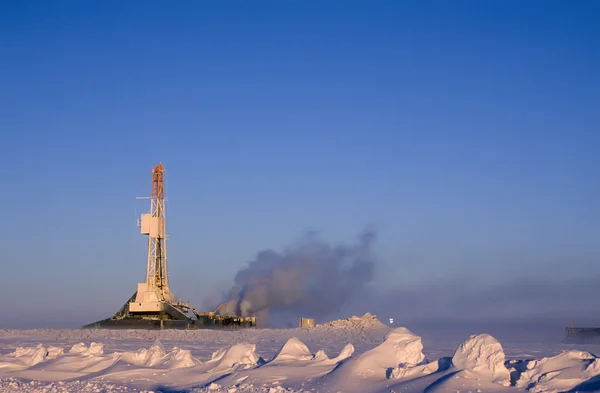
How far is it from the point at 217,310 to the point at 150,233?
5.28 metres

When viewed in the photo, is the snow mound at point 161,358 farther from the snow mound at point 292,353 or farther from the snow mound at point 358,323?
the snow mound at point 358,323

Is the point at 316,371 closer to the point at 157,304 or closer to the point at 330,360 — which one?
the point at 330,360

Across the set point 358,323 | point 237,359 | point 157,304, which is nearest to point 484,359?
point 237,359

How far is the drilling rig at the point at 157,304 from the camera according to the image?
112 ft

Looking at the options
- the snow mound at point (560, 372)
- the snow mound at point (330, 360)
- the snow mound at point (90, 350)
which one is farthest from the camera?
the snow mound at point (90, 350)

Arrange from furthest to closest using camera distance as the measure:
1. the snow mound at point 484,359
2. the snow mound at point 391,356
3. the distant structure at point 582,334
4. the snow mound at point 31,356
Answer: the distant structure at point 582,334, the snow mound at point 31,356, the snow mound at point 391,356, the snow mound at point 484,359

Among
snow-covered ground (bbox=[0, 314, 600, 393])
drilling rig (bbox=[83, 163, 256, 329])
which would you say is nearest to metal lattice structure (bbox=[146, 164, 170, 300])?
drilling rig (bbox=[83, 163, 256, 329])

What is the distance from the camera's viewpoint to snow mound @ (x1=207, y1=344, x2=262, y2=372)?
14427 mm

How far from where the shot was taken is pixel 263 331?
3088cm

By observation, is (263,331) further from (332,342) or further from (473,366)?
(473,366)

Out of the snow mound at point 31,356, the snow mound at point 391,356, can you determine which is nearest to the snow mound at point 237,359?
the snow mound at point 391,356

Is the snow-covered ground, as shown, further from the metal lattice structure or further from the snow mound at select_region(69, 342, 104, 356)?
the metal lattice structure

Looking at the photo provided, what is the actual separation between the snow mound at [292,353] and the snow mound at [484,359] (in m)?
3.67

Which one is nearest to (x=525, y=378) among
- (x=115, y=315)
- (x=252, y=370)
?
(x=252, y=370)
